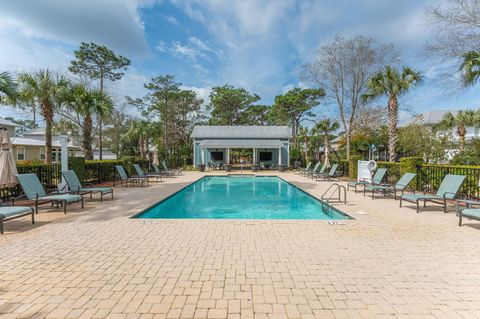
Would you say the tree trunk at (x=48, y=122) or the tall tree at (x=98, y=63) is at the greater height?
the tall tree at (x=98, y=63)

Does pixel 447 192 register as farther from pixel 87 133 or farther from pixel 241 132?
pixel 241 132

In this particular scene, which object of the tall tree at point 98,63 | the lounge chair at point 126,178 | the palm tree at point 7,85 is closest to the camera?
the palm tree at point 7,85

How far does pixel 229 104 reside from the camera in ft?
138

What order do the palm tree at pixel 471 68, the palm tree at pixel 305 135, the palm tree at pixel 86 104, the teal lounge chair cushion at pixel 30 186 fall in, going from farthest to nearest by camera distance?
the palm tree at pixel 305 135, the palm tree at pixel 86 104, the palm tree at pixel 471 68, the teal lounge chair cushion at pixel 30 186

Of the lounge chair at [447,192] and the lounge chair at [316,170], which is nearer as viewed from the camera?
the lounge chair at [447,192]

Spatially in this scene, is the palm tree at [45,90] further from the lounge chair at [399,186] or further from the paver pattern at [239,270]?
the lounge chair at [399,186]

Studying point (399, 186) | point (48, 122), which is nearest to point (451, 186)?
point (399, 186)

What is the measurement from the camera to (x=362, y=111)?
2380cm

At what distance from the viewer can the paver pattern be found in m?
2.74

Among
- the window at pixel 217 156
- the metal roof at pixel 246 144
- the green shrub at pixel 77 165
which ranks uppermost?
the metal roof at pixel 246 144

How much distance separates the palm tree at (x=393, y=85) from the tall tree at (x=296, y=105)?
70.9 ft

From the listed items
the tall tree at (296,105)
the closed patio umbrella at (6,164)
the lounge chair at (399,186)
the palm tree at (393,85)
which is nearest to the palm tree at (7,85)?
the closed patio umbrella at (6,164)

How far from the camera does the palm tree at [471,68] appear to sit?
9.65 m

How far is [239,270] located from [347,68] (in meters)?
24.5
